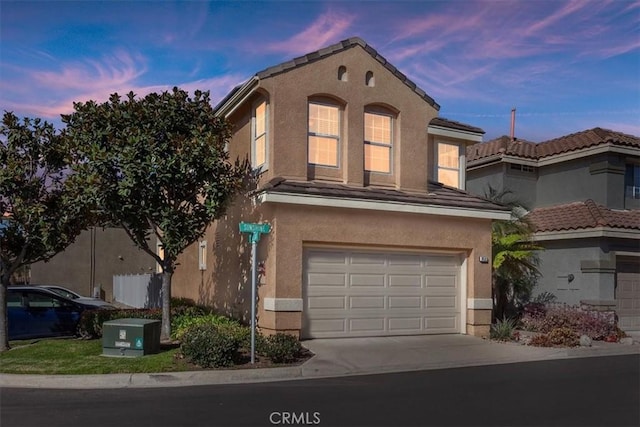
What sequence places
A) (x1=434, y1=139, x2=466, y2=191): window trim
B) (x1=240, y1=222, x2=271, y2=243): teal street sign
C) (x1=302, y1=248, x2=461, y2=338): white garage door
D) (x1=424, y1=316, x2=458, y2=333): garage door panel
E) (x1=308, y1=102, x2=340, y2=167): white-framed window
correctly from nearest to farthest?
1. (x1=240, y1=222, x2=271, y2=243): teal street sign
2. (x1=302, y1=248, x2=461, y2=338): white garage door
3. (x1=308, y1=102, x2=340, y2=167): white-framed window
4. (x1=424, y1=316, x2=458, y2=333): garage door panel
5. (x1=434, y1=139, x2=466, y2=191): window trim

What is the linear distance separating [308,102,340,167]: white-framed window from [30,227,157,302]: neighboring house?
763 inches

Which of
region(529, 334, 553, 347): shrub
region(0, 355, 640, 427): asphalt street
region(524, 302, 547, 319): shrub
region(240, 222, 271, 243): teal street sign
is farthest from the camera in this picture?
region(524, 302, 547, 319): shrub

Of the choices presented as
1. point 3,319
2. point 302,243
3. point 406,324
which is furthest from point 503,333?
point 3,319

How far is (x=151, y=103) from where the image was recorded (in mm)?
12711

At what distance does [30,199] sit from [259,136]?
219 inches

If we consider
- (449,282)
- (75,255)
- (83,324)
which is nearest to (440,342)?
(449,282)

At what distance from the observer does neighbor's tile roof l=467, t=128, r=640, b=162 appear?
20547mm

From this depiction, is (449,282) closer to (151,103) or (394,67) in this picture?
(394,67)

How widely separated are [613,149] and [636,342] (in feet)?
23.5

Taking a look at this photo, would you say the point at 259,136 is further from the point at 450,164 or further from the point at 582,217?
the point at 582,217

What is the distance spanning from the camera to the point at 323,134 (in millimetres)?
14680

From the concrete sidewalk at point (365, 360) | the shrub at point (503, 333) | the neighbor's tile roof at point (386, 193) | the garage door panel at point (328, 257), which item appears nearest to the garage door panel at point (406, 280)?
the concrete sidewalk at point (365, 360)

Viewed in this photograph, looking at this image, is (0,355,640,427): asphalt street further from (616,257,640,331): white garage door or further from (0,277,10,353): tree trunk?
(616,257,640,331): white garage door

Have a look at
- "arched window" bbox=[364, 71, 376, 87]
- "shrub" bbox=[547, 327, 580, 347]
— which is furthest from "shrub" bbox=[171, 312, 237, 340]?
"shrub" bbox=[547, 327, 580, 347]
